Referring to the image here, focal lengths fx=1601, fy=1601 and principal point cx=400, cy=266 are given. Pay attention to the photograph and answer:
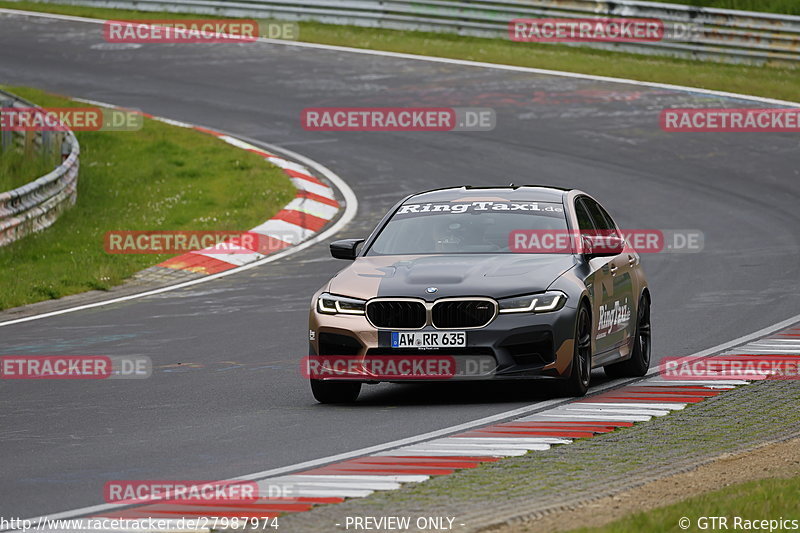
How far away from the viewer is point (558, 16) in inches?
1375

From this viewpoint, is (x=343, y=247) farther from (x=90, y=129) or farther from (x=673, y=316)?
(x=90, y=129)

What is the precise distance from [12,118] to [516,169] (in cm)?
787

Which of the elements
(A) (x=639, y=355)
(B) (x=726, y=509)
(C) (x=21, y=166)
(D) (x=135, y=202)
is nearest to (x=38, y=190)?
(D) (x=135, y=202)

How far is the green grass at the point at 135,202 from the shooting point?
19.0 metres

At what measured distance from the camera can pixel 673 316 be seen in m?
15.5

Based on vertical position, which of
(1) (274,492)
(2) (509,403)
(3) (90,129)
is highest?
(1) (274,492)

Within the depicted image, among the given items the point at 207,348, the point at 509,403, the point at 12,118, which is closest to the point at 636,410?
the point at 509,403

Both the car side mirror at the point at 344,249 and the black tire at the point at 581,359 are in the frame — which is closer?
the black tire at the point at 581,359

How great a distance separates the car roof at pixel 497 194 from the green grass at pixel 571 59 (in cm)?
1833

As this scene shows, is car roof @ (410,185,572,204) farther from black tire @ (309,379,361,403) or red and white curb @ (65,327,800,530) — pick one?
black tire @ (309,379,361,403)

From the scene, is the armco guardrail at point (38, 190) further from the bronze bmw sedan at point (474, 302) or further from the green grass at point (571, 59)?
the green grass at point (571, 59)

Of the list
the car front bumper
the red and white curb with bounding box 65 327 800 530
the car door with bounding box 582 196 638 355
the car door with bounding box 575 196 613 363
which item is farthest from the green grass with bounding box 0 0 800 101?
the car front bumper

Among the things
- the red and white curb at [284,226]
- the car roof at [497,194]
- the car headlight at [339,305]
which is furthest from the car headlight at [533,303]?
the red and white curb at [284,226]

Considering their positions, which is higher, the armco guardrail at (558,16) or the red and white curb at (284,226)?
the armco guardrail at (558,16)
